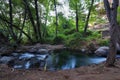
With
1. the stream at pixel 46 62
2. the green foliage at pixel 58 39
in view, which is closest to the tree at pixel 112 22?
the stream at pixel 46 62

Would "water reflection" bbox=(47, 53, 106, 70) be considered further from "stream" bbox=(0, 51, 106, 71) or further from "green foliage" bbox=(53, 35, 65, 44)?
"green foliage" bbox=(53, 35, 65, 44)

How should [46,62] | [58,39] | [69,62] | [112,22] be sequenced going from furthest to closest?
[58,39], [69,62], [46,62], [112,22]

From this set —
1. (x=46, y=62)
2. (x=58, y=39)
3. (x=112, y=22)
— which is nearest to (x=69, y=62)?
(x=46, y=62)

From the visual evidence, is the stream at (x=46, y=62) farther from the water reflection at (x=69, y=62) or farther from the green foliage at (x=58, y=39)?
the green foliage at (x=58, y=39)

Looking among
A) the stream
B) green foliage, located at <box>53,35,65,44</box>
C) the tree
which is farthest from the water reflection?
green foliage, located at <box>53,35,65,44</box>

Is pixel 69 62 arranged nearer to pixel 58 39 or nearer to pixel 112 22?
pixel 112 22

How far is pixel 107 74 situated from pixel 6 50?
11.4 m

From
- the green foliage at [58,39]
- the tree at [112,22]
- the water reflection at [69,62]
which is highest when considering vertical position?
the tree at [112,22]

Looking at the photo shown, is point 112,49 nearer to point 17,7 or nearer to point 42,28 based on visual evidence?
point 17,7

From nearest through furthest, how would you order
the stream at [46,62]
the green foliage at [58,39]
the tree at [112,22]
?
the tree at [112,22] < the stream at [46,62] < the green foliage at [58,39]

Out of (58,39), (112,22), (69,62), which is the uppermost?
(112,22)

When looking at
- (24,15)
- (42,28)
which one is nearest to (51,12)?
(42,28)

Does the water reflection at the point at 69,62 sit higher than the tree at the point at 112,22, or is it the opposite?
the tree at the point at 112,22

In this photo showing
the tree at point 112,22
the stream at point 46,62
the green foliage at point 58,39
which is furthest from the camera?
the green foliage at point 58,39
